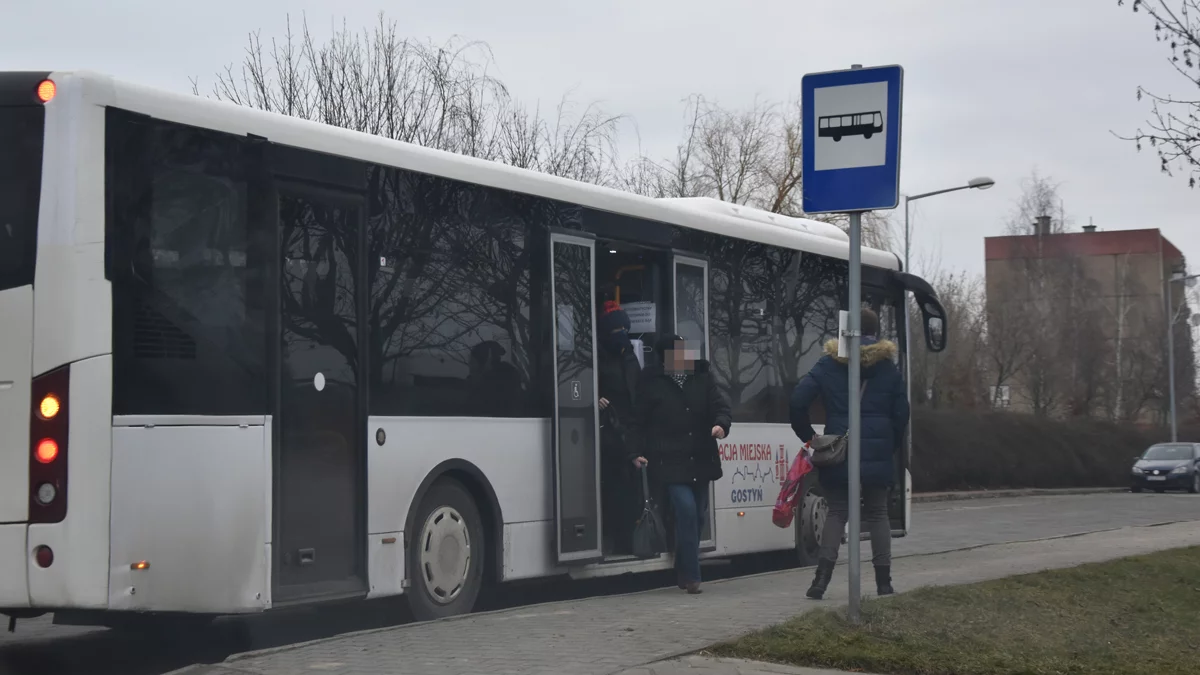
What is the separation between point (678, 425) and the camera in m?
11.3

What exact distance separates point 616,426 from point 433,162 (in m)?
2.70

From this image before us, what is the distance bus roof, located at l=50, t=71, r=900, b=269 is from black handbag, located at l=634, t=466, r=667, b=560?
7.51ft

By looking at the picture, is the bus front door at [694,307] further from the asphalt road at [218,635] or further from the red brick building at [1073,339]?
the red brick building at [1073,339]

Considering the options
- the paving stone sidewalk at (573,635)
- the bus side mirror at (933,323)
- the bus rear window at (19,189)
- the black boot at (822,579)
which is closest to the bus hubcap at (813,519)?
the paving stone sidewalk at (573,635)

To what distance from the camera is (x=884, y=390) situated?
1041cm

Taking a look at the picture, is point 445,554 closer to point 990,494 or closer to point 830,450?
point 830,450

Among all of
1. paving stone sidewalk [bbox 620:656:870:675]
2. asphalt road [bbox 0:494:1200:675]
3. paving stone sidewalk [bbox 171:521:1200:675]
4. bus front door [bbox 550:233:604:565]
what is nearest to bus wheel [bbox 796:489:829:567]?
asphalt road [bbox 0:494:1200:675]

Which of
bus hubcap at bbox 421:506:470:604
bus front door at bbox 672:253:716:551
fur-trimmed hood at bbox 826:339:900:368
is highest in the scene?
bus front door at bbox 672:253:716:551

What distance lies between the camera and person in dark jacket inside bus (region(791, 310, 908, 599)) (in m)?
10.3

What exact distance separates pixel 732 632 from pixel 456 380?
9.09ft

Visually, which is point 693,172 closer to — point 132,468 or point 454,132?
point 454,132

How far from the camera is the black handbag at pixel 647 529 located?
11.8m

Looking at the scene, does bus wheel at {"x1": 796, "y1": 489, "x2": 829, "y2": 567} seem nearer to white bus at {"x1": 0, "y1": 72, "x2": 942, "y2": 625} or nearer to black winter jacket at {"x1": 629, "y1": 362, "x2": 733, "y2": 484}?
white bus at {"x1": 0, "y1": 72, "x2": 942, "y2": 625}

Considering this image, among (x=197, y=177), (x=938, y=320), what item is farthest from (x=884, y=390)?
(x=938, y=320)
